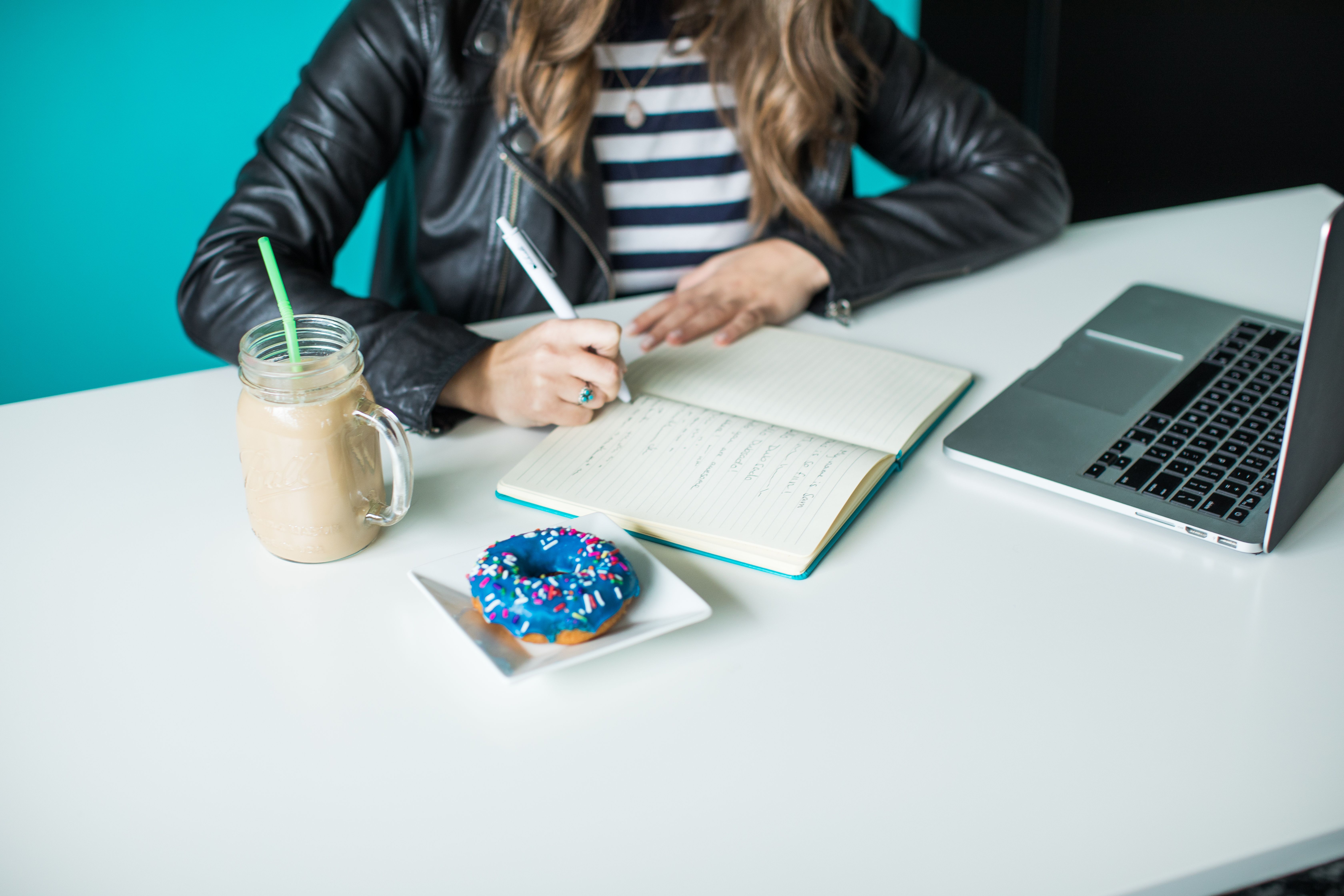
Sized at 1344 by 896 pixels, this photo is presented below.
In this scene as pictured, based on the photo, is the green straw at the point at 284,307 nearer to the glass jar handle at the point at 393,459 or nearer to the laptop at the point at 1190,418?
the glass jar handle at the point at 393,459

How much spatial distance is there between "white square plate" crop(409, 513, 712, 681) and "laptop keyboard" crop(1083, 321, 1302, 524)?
35cm

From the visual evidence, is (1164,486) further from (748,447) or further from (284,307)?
(284,307)

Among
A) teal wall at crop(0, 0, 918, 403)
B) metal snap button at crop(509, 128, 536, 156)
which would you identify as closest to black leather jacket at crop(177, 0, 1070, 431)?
metal snap button at crop(509, 128, 536, 156)

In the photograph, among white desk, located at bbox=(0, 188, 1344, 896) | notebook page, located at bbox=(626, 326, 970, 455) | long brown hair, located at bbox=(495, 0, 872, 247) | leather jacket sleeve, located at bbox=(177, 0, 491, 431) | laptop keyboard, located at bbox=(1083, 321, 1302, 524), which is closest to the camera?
white desk, located at bbox=(0, 188, 1344, 896)

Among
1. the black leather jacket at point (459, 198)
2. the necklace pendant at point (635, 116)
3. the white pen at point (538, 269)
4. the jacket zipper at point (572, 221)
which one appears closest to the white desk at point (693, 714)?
the white pen at point (538, 269)

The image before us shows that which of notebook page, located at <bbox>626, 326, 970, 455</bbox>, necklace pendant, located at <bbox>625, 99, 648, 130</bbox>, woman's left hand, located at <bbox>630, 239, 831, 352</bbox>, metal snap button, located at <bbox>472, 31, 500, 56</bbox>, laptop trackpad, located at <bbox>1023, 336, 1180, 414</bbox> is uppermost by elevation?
metal snap button, located at <bbox>472, 31, 500, 56</bbox>

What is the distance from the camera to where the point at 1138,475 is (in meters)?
0.80

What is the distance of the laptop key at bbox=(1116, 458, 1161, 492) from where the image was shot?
784mm

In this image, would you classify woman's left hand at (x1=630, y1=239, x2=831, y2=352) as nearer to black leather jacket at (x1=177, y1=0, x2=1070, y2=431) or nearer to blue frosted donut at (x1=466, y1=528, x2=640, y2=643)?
black leather jacket at (x1=177, y1=0, x2=1070, y2=431)

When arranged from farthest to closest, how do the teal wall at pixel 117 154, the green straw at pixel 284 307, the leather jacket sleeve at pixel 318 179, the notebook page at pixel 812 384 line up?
the teal wall at pixel 117 154 < the leather jacket sleeve at pixel 318 179 < the notebook page at pixel 812 384 < the green straw at pixel 284 307

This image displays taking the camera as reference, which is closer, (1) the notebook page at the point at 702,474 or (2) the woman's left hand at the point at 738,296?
(1) the notebook page at the point at 702,474

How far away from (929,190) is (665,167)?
1.08ft

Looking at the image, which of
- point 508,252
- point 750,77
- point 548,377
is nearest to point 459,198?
point 508,252

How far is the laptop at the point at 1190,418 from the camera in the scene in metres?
0.70
